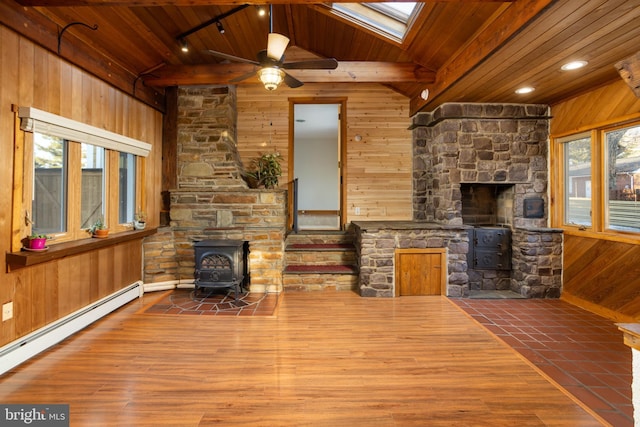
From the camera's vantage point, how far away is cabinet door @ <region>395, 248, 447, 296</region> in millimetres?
4363

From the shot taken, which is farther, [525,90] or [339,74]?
[339,74]

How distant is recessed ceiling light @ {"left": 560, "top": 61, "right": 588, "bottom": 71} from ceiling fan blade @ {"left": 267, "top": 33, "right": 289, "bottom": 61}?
282 centimetres

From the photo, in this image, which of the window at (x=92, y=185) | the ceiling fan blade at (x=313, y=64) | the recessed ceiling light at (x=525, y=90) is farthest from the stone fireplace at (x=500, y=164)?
the window at (x=92, y=185)

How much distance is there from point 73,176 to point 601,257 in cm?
600

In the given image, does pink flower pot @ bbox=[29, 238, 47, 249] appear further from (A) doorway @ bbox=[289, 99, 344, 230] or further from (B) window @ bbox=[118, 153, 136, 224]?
(A) doorway @ bbox=[289, 99, 344, 230]

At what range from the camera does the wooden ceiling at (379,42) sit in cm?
250

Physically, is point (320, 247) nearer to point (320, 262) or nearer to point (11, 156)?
point (320, 262)

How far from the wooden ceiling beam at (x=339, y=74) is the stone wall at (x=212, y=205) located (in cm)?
63

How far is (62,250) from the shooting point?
2.78 meters

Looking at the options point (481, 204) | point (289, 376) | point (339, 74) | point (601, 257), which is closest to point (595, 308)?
point (601, 257)

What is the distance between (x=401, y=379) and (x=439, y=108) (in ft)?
12.7

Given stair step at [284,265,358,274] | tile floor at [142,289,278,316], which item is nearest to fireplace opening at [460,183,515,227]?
stair step at [284,265,358,274]

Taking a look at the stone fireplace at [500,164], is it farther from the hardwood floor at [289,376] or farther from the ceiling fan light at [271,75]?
the ceiling fan light at [271,75]

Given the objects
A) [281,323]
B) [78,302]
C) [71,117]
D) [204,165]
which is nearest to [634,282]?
[281,323]
